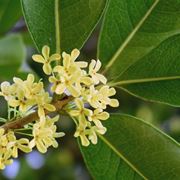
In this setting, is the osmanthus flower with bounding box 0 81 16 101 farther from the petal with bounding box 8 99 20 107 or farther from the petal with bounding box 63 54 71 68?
the petal with bounding box 63 54 71 68

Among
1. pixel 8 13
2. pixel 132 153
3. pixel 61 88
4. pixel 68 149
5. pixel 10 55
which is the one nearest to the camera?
pixel 61 88

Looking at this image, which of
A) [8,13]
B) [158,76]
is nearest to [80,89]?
[158,76]

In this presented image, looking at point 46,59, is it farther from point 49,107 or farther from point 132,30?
point 132,30

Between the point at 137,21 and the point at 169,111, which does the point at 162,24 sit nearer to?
the point at 137,21

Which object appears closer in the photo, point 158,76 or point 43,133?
point 43,133

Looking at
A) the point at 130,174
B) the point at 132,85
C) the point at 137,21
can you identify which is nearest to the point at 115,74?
the point at 132,85
